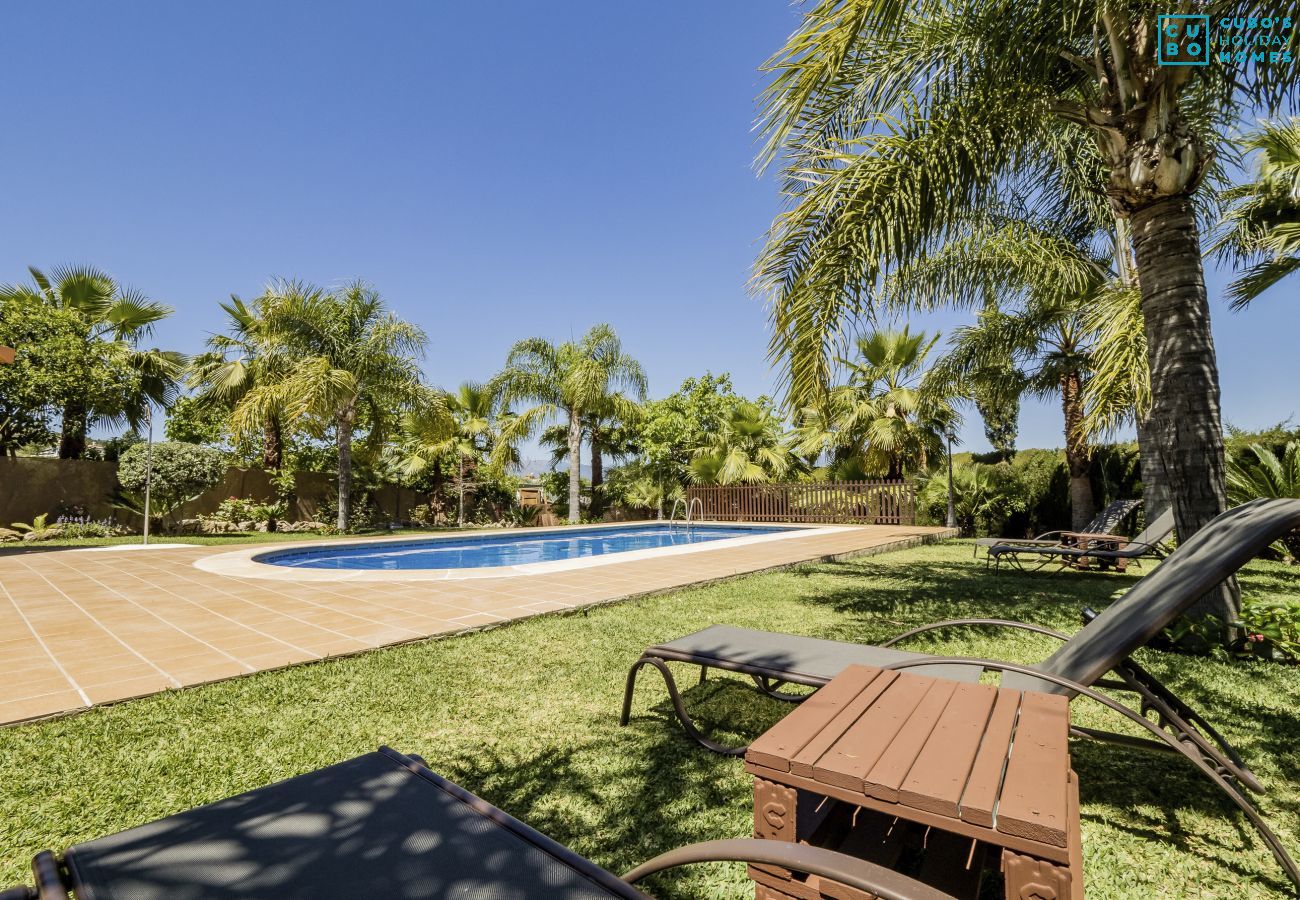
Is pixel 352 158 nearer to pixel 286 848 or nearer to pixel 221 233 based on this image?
pixel 221 233

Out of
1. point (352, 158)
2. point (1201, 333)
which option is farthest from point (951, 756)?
point (352, 158)

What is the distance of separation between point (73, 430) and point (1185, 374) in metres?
22.4

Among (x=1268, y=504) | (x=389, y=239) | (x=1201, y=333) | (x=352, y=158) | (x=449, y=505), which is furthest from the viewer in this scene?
(x=449, y=505)

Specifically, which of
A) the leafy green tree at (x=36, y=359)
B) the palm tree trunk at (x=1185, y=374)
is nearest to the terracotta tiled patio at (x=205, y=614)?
the palm tree trunk at (x=1185, y=374)

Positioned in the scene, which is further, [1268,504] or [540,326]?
[540,326]

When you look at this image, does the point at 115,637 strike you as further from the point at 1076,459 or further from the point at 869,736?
the point at 1076,459

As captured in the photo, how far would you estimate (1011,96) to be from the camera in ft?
17.2

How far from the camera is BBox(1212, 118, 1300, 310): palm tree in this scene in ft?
27.7

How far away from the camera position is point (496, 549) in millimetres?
14344

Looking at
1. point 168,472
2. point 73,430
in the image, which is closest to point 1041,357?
point 168,472

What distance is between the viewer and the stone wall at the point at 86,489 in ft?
46.4

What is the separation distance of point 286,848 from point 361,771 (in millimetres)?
315

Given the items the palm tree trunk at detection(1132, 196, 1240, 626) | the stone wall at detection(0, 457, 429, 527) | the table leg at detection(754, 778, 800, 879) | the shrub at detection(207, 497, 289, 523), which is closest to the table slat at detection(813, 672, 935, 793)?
the table leg at detection(754, 778, 800, 879)

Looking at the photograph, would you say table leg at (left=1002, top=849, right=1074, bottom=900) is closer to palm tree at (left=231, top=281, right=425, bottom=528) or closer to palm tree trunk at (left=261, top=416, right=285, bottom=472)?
palm tree at (left=231, top=281, right=425, bottom=528)
